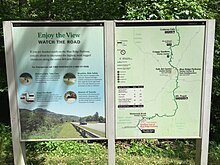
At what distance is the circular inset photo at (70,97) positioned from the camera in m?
3.31

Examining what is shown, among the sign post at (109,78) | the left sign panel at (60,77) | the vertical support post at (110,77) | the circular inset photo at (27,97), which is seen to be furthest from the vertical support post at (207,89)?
the circular inset photo at (27,97)

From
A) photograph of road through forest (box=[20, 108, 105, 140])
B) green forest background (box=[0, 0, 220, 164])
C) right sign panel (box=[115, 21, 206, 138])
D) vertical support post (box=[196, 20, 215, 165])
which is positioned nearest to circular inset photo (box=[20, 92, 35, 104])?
photograph of road through forest (box=[20, 108, 105, 140])

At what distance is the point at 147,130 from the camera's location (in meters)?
3.44

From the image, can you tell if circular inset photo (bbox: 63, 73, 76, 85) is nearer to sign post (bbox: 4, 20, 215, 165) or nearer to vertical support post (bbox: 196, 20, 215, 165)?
sign post (bbox: 4, 20, 215, 165)

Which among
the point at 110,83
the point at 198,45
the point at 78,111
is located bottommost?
the point at 78,111

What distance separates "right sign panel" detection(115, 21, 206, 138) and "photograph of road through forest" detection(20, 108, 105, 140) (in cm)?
28

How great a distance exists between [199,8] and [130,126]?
2.64 metres

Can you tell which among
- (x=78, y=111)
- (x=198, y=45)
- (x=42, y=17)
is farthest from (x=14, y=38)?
(x=42, y=17)

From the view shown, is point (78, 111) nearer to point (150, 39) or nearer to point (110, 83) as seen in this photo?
point (110, 83)

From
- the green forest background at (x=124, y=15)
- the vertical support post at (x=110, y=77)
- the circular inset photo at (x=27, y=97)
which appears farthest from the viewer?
the green forest background at (x=124, y=15)

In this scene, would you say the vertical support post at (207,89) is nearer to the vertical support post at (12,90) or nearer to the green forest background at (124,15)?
the green forest background at (124,15)

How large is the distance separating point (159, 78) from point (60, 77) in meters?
1.15

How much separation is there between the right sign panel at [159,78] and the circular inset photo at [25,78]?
1002mm

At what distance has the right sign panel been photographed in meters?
3.25
